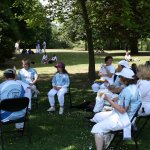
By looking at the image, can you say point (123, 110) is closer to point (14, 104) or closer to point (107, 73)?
point (14, 104)

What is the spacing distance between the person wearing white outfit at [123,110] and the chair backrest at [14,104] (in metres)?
1.43

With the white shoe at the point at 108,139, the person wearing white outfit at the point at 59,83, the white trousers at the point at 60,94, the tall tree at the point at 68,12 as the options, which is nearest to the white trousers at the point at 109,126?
the white shoe at the point at 108,139

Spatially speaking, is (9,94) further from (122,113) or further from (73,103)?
(73,103)

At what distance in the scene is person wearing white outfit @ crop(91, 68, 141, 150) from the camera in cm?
514

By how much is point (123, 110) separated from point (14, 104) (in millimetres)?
1873

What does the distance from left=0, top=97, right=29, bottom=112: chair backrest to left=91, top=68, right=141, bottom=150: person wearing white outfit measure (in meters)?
1.43

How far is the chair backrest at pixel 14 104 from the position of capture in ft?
19.5

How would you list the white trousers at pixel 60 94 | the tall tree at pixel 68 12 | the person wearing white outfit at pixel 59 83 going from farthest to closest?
1. the tall tree at pixel 68 12
2. the person wearing white outfit at pixel 59 83
3. the white trousers at pixel 60 94

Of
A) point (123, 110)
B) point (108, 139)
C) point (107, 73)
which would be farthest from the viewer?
point (107, 73)

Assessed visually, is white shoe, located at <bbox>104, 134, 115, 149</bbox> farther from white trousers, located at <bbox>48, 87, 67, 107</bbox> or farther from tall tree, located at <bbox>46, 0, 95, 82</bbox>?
tall tree, located at <bbox>46, 0, 95, 82</bbox>

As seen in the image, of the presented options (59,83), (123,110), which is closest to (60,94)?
(59,83)

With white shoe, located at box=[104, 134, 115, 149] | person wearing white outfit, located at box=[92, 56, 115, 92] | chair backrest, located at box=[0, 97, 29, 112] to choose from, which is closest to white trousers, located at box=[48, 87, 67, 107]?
person wearing white outfit, located at box=[92, 56, 115, 92]

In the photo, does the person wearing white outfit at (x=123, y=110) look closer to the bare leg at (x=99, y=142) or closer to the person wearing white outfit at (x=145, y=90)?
the bare leg at (x=99, y=142)

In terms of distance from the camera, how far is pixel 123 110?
509 centimetres
